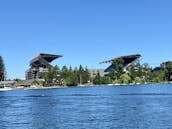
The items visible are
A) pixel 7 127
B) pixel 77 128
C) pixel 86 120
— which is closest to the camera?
pixel 77 128

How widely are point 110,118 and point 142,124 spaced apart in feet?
24.7

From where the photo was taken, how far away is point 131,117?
5466 centimetres

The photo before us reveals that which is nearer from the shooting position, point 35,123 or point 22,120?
point 35,123

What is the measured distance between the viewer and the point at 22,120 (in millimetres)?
55281

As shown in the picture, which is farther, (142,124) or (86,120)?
(86,120)

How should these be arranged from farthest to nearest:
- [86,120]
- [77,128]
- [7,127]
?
1. [86,120]
2. [7,127]
3. [77,128]

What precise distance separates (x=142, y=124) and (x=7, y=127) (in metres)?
13.2

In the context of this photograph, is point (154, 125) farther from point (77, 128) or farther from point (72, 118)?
point (72, 118)

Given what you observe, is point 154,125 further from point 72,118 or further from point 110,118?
point 72,118

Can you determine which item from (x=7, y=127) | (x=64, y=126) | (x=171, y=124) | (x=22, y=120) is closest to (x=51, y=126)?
(x=64, y=126)

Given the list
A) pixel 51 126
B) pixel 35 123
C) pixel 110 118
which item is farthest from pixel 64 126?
pixel 110 118

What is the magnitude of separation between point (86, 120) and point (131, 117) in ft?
17.4

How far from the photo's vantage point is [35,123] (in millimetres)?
51344

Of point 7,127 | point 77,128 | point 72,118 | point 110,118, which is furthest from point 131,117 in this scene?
point 7,127
